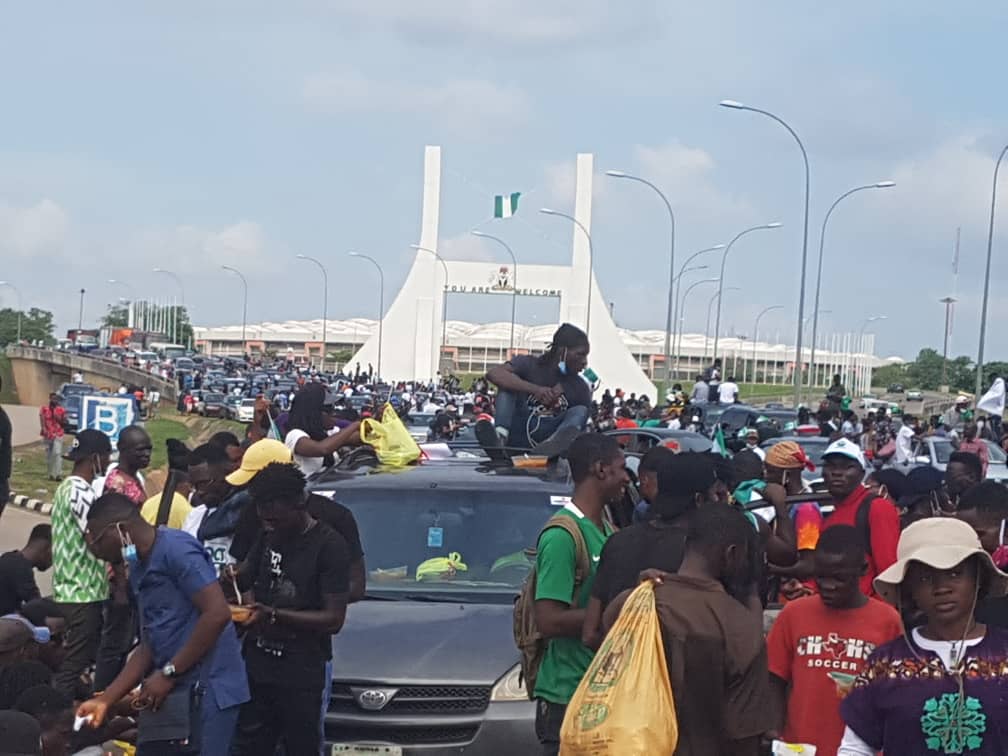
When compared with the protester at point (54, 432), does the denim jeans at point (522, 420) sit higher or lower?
higher

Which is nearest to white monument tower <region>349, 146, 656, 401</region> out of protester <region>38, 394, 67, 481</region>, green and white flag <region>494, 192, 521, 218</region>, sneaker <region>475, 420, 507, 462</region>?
green and white flag <region>494, 192, 521, 218</region>

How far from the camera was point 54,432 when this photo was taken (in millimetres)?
28453

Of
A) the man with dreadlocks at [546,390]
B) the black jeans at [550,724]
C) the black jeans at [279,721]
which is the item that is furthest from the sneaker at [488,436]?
the black jeans at [550,724]

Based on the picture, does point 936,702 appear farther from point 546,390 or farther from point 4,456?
point 546,390

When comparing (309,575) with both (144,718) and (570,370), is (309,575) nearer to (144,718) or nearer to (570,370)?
(144,718)

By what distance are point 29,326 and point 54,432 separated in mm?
139739

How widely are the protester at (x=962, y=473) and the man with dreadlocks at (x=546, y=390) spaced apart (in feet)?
7.22

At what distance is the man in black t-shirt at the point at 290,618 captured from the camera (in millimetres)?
6168

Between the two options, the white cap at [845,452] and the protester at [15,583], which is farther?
the protester at [15,583]

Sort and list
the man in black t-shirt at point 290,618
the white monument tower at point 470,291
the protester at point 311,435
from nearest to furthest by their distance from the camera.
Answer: the man in black t-shirt at point 290,618 → the protester at point 311,435 → the white monument tower at point 470,291

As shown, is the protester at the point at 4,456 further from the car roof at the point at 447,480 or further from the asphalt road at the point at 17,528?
the asphalt road at the point at 17,528

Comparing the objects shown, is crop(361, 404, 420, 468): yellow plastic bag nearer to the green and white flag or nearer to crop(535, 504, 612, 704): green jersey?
crop(535, 504, 612, 704): green jersey

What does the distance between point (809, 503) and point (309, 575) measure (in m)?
2.88

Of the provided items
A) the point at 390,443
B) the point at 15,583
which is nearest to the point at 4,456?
the point at 15,583
